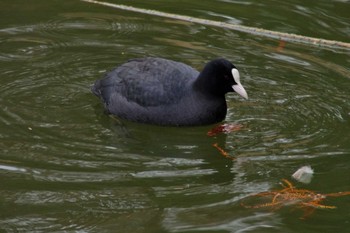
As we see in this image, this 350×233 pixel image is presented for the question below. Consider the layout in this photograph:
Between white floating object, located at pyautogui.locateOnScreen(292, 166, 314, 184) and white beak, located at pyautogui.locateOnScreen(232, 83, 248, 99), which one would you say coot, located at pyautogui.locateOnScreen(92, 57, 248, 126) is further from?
white floating object, located at pyautogui.locateOnScreen(292, 166, 314, 184)

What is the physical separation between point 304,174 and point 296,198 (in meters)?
0.37

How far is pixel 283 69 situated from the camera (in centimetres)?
834

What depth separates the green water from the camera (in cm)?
551

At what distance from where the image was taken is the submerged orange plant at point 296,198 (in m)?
5.62

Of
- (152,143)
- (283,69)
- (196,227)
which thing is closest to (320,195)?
(196,227)

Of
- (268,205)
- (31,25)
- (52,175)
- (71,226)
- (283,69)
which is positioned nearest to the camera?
(71,226)

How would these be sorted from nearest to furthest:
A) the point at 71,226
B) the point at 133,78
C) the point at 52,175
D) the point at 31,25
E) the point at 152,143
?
the point at 71,226
the point at 52,175
the point at 152,143
the point at 133,78
the point at 31,25

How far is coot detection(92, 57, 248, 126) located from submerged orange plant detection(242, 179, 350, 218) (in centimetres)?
139

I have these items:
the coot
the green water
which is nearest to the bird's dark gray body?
the coot

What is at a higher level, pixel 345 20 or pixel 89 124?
pixel 345 20

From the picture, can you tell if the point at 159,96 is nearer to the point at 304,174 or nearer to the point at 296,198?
the point at 304,174

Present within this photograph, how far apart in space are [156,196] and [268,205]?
73 cm

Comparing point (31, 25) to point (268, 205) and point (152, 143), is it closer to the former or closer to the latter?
point (152, 143)

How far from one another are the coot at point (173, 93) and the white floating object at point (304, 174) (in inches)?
44.5
